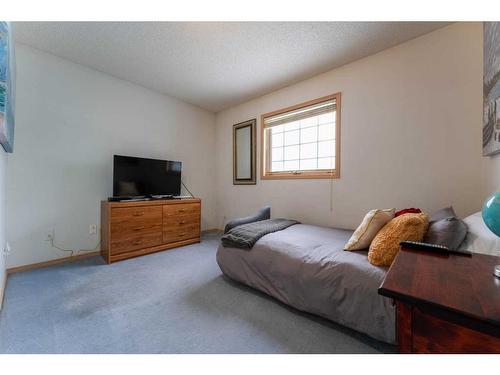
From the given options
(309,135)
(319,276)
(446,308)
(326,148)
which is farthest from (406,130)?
(446,308)

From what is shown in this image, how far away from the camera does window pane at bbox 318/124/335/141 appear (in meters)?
2.70

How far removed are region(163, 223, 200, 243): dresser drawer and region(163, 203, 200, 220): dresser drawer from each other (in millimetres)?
179

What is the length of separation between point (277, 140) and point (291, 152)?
34cm

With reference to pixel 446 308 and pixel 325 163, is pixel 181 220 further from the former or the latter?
pixel 446 308

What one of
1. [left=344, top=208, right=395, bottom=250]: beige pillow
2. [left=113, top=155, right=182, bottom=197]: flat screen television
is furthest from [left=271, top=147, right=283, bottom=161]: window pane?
[left=344, top=208, right=395, bottom=250]: beige pillow

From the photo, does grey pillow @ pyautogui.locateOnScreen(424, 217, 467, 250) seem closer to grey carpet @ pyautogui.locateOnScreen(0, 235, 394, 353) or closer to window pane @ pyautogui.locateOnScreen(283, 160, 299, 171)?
grey carpet @ pyautogui.locateOnScreen(0, 235, 394, 353)

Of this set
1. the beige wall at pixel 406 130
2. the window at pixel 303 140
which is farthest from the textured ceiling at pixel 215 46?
the window at pixel 303 140

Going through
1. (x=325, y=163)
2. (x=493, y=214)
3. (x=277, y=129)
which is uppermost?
(x=277, y=129)

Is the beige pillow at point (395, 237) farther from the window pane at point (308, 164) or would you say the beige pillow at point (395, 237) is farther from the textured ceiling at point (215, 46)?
the textured ceiling at point (215, 46)

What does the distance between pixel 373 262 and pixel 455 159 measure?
4.73 ft

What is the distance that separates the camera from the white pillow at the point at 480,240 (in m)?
1.03

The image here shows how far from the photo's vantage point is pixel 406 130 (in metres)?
2.09
